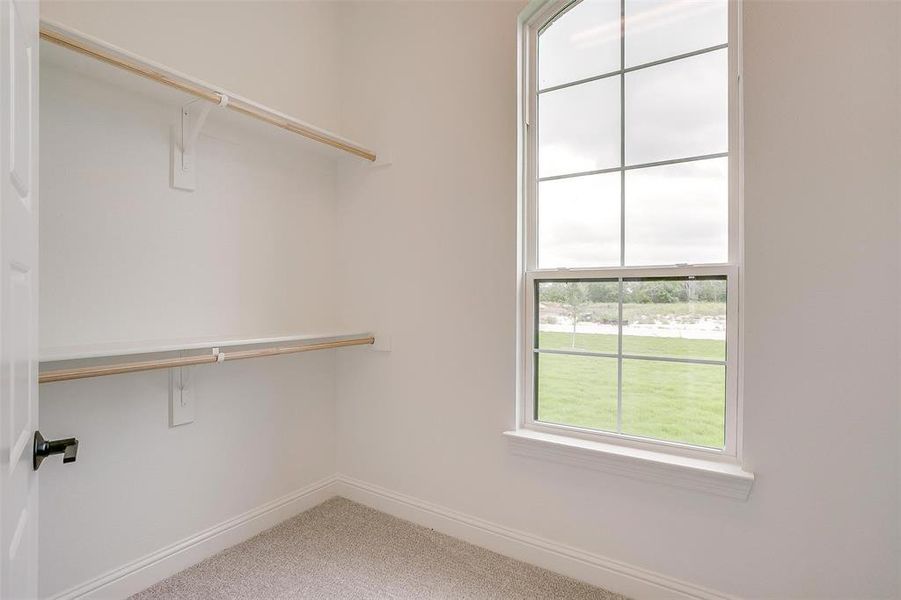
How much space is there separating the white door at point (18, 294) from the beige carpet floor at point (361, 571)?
891 millimetres

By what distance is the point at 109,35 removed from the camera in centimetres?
158

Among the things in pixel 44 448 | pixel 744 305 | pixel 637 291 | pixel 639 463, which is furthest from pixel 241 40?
pixel 639 463

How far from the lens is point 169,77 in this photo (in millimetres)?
1528

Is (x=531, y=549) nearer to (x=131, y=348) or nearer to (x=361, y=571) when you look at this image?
(x=361, y=571)

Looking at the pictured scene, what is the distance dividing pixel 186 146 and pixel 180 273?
0.49 metres

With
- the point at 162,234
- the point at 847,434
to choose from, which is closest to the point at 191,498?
the point at 162,234

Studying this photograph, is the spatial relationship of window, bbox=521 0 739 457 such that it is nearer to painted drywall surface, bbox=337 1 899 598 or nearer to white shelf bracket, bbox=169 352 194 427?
painted drywall surface, bbox=337 1 899 598

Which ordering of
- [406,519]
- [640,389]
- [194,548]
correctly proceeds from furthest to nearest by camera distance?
[406,519] < [194,548] < [640,389]

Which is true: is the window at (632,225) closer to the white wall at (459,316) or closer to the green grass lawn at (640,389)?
the green grass lawn at (640,389)

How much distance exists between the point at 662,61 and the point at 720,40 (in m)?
0.19

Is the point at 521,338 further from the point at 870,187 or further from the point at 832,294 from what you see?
the point at 870,187

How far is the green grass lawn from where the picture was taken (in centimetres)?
162

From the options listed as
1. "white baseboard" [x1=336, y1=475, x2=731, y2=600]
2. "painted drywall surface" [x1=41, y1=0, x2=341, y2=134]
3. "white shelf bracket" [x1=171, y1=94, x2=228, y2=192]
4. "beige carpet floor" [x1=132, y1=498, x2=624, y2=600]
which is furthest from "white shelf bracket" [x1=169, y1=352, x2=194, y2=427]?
"painted drywall surface" [x1=41, y1=0, x2=341, y2=134]

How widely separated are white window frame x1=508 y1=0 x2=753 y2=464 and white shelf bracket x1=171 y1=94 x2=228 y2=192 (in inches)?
50.5
